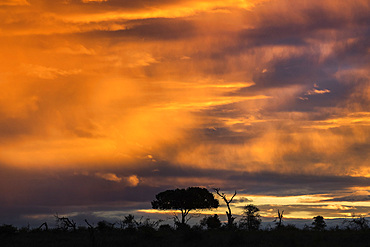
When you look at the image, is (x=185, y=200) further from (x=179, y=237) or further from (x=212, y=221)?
(x=179, y=237)

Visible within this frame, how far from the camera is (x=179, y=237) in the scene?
59219mm

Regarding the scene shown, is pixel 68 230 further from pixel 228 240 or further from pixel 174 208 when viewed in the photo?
pixel 174 208

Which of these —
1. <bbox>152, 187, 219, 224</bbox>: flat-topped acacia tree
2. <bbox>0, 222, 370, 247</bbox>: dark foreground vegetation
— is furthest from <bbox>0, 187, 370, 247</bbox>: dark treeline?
<bbox>152, 187, 219, 224</bbox>: flat-topped acacia tree

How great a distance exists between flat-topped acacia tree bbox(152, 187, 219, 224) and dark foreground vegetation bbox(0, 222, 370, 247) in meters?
39.6

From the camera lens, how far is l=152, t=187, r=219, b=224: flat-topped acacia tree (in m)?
108

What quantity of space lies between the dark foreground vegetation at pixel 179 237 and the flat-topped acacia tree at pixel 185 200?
130ft

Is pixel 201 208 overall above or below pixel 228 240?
above

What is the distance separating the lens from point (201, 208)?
109 meters

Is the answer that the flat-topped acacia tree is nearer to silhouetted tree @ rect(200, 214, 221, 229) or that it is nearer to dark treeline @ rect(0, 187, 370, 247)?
silhouetted tree @ rect(200, 214, 221, 229)

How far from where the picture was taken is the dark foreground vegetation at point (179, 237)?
5131cm

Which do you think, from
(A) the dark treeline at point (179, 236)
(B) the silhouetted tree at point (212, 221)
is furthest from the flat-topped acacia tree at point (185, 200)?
(A) the dark treeline at point (179, 236)

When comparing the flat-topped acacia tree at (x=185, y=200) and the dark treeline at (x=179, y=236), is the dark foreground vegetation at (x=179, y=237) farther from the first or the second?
the flat-topped acacia tree at (x=185, y=200)

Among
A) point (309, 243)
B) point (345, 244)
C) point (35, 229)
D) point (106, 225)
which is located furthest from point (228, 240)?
point (35, 229)

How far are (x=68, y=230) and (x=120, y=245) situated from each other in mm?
15960
